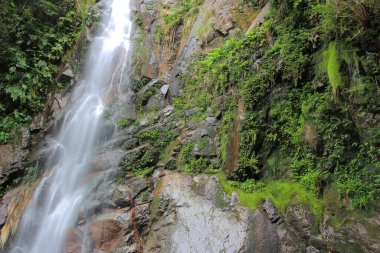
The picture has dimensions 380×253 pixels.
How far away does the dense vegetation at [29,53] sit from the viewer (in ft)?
33.4

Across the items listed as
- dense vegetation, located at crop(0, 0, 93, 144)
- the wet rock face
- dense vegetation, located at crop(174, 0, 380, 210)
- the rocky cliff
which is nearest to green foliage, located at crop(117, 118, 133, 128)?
the rocky cliff

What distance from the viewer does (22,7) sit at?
460 inches

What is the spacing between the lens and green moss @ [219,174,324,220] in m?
5.06

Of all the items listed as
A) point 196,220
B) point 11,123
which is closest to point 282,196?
point 196,220

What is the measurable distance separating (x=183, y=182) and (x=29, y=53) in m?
9.10

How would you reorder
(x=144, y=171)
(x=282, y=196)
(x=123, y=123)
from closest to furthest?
(x=282, y=196), (x=144, y=171), (x=123, y=123)

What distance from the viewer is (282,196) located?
549 centimetres

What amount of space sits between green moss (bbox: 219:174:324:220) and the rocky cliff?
32 millimetres

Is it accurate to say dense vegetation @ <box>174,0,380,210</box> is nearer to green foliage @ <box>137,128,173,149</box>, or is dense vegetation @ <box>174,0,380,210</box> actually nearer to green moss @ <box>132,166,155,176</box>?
green foliage @ <box>137,128,173,149</box>

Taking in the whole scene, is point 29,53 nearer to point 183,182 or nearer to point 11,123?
point 11,123

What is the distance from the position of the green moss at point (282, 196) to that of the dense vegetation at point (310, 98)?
12cm

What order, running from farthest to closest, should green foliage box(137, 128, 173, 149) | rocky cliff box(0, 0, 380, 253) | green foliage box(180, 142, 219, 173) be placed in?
green foliage box(137, 128, 173, 149) < green foliage box(180, 142, 219, 173) < rocky cliff box(0, 0, 380, 253)

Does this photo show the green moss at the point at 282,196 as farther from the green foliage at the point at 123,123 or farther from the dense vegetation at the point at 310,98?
the green foliage at the point at 123,123

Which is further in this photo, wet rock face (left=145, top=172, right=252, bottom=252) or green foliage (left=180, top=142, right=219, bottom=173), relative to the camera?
green foliage (left=180, top=142, right=219, bottom=173)
